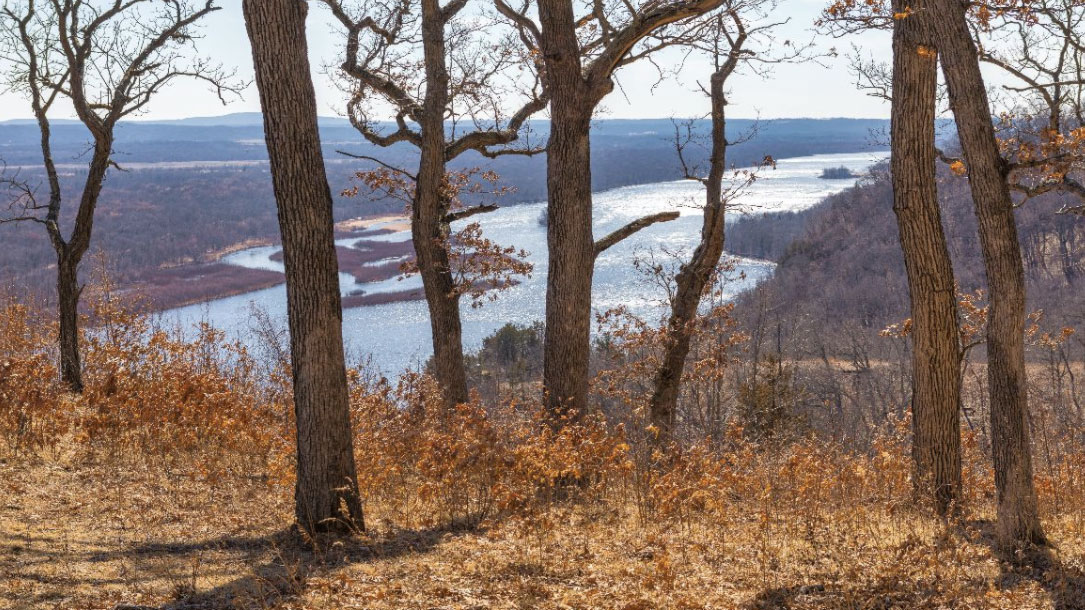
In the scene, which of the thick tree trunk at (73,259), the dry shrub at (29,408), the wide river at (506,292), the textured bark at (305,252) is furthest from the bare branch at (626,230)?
the wide river at (506,292)

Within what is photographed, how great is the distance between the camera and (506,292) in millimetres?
44750

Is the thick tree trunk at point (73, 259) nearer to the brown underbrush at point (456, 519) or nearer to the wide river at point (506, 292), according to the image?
the brown underbrush at point (456, 519)

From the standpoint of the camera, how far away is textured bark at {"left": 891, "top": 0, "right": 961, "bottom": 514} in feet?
24.9

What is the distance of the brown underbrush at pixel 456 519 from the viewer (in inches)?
198

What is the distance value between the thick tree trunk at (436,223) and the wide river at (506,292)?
1688cm

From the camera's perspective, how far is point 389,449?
8.01 meters

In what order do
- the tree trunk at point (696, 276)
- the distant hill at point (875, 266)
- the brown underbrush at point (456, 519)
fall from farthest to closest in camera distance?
the distant hill at point (875, 266), the tree trunk at point (696, 276), the brown underbrush at point (456, 519)

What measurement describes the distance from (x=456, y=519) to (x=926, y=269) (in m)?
4.77

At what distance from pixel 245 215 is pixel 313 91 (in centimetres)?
8103

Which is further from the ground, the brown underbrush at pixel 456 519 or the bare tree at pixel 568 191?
the bare tree at pixel 568 191

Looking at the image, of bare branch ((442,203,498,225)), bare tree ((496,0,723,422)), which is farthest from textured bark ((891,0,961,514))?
bare branch ((442,203,498,225))

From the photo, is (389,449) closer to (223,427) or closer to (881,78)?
(223,427)

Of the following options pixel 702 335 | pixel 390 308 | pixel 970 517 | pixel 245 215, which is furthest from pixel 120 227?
pixel 970 517

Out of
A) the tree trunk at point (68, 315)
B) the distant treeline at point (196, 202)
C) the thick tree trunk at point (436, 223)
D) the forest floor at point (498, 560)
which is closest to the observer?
the forest floor at point (498, 560)
